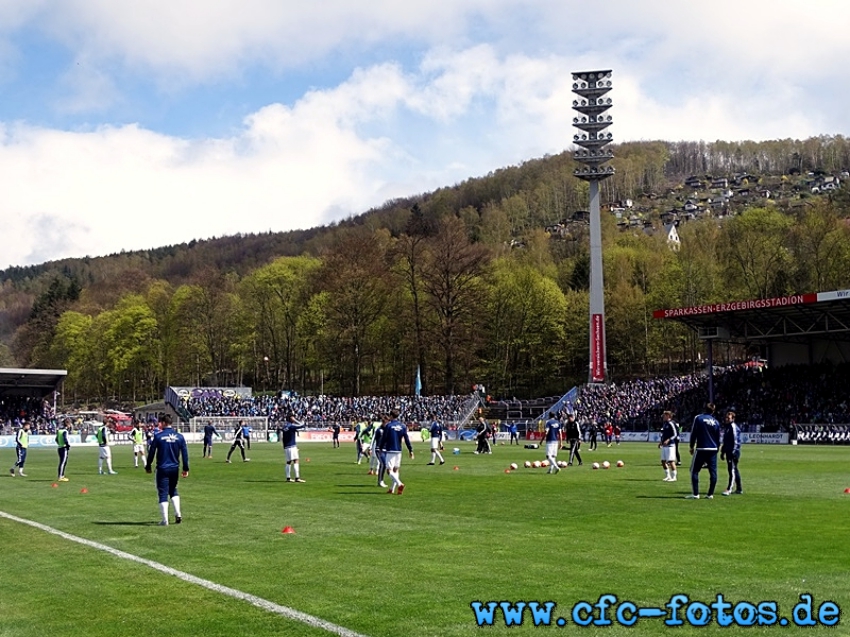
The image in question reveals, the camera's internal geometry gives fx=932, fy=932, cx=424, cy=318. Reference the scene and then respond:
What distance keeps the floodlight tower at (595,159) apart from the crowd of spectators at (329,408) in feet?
40.7

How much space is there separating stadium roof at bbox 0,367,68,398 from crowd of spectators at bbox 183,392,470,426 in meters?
14.6

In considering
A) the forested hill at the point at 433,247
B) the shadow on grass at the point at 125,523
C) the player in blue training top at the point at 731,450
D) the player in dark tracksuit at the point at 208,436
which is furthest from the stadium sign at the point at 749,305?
the shadow on grass at the point at 125,523

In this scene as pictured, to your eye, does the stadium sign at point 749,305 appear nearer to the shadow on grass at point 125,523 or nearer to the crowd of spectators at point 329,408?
the crowd of spectators at point 329,408

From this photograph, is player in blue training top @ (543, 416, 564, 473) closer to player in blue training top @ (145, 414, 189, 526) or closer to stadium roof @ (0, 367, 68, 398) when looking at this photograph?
player in blue training top @ (145, 414, 189, 526)

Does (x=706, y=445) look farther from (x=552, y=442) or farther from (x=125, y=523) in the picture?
(x=125, y=523)

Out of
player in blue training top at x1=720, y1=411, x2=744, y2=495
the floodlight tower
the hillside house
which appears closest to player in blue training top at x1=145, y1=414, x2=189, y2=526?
player in blue training top at x1=720, y1=411, x2=744, y2=495

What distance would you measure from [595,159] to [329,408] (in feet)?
111

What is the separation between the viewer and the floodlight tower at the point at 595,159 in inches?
3263

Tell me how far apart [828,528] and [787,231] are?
85369 mm

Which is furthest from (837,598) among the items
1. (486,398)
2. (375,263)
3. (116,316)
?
(116,316)

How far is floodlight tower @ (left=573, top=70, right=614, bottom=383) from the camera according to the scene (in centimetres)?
8288

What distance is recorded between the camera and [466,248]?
314ft

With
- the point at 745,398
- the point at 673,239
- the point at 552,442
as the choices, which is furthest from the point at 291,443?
the point at 673,239

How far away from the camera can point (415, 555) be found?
13.6m
